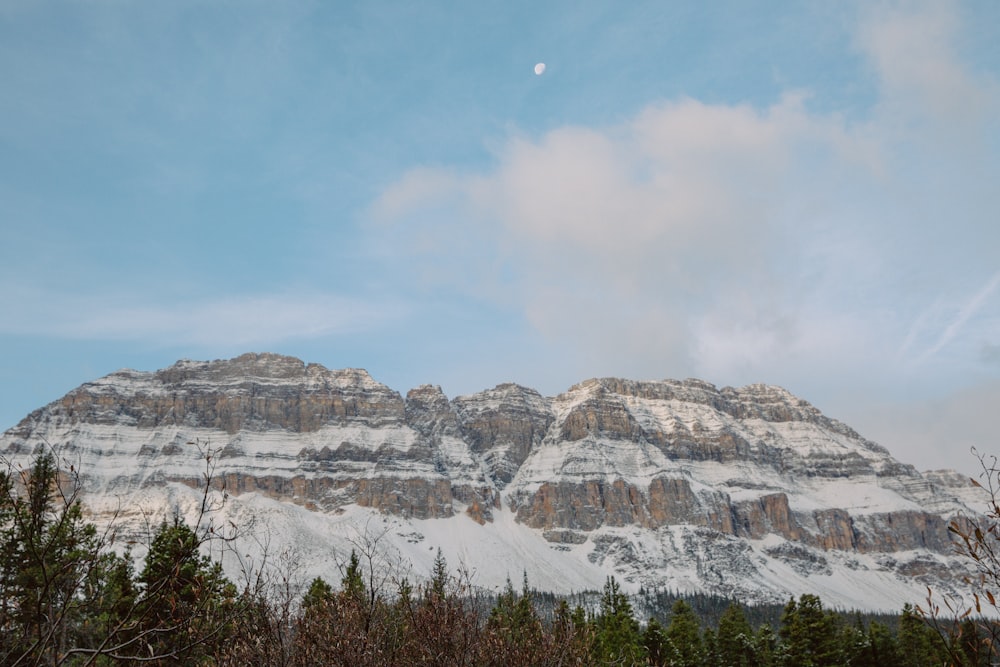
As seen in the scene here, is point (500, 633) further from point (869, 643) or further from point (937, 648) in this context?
point (937, 648)

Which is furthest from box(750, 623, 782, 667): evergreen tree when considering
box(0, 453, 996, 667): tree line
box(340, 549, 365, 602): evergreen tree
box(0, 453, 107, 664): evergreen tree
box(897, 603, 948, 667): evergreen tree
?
box(0, 453, 107, 664): evergreen tree

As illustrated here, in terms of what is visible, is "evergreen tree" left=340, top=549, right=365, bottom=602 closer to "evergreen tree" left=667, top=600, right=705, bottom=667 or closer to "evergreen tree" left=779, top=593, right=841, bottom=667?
"evergreen tree" left=667, top=600, right=705, bottom=667

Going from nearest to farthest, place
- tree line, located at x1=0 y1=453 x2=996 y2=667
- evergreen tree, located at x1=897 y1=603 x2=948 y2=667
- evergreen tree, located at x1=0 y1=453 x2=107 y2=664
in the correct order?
evergreen tree, located at x1=0 y1=453 x2=107 y2=664 < tree line, located at x1=0 y1=453 x2=996 y2=667 < evergreen tree, located at x1=897 y1=603 x2=948 y2=667

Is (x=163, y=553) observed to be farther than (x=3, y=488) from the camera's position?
Yes

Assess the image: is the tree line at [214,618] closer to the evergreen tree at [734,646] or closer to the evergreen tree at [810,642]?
the evergreen tree at [810,642]

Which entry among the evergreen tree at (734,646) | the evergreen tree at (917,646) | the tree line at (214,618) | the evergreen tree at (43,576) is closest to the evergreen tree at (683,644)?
the evergreen tree at (734,646)

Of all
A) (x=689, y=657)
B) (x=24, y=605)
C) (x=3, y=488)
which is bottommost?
(x=689, y=657)

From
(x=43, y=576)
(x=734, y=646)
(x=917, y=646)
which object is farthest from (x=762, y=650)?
(x=43, y=576)

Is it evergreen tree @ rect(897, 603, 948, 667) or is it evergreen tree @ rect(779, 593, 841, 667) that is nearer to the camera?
evergreen tree @ rect(779, 593, 841, 667)

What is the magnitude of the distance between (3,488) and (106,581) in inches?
1079

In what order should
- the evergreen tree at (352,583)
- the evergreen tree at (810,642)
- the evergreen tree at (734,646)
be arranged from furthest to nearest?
the evergreen tree at (734,646), the evergreen tree at (810,642), the evergreen tree at (352,583)

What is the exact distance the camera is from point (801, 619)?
40.3m

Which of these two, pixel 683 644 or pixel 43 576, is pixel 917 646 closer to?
pixel 683 644

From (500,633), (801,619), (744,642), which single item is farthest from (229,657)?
(744,642)
